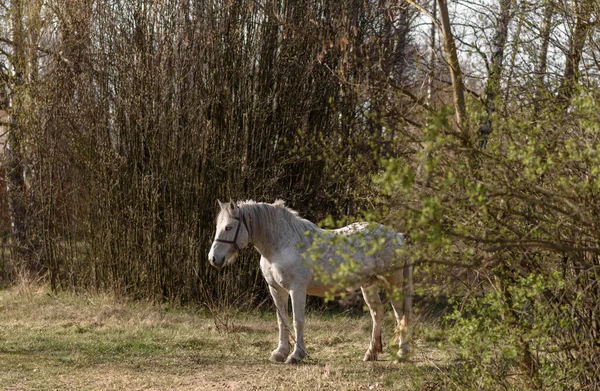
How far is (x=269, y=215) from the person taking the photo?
6812 millimetres

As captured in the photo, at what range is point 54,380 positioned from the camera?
20.4ft

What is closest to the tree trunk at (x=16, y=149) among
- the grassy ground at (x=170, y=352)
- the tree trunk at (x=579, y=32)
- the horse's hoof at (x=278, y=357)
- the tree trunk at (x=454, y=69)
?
the grassy ground at (x=170, y=352)

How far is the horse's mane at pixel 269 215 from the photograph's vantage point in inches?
267

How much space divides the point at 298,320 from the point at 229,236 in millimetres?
958

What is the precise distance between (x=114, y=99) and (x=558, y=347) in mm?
8115

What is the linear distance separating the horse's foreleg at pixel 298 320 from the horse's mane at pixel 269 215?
55cm

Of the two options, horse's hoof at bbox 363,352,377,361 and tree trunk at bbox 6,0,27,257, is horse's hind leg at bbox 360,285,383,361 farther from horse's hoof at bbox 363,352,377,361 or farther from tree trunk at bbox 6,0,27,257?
tree trunk at bbox 6,0,27,257

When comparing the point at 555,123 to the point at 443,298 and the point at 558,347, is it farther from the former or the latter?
the point at 443,298

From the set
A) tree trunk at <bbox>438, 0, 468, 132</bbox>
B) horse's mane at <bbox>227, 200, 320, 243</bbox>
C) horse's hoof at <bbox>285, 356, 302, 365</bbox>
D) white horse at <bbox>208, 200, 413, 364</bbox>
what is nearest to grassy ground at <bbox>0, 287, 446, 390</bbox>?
horse's hoof at <bbox>285, 356, 302, 365</bbox>

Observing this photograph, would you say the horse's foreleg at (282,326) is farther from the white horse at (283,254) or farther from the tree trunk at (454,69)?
the tree trunk at (454,69)

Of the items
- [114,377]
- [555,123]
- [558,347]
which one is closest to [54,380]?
[114,377]

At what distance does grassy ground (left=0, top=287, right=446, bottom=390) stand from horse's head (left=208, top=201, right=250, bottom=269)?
99 cm

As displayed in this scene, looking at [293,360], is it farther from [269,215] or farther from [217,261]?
[269,215]

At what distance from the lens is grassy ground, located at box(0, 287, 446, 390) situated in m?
6.03
